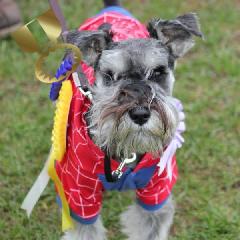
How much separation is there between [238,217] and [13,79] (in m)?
2.68

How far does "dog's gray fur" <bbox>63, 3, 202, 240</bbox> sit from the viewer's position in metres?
2.99

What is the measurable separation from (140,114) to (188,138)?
200 cm

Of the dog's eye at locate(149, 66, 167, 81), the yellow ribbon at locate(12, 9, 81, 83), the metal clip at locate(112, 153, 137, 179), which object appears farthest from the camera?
the metal clip at locate(112, 153, 137, 179)

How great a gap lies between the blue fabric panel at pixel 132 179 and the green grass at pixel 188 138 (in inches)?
26.3

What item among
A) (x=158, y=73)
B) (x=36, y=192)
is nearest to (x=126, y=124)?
(x=158, y=73)

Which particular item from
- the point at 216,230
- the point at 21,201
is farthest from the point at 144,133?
the point at 21,201

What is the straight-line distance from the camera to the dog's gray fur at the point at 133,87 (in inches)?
118

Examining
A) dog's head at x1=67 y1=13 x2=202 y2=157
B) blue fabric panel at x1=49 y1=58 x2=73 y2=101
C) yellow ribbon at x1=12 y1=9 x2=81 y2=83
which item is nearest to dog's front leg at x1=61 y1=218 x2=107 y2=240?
dog's head at x1=67 y1=13 x2=202 y2=157

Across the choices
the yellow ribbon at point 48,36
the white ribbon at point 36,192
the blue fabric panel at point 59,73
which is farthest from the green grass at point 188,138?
the yellow ribbon at point 48,36

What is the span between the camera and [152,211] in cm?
376

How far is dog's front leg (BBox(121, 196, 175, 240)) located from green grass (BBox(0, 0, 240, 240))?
20 cm

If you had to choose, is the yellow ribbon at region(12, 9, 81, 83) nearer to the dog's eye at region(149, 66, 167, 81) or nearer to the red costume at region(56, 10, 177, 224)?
the dog's eye at region(149, 66, 167, 81)

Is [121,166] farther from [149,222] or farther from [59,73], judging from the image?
[59,73]

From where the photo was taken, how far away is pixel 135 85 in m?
3.05
